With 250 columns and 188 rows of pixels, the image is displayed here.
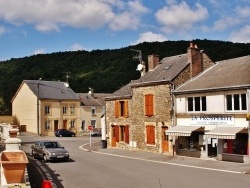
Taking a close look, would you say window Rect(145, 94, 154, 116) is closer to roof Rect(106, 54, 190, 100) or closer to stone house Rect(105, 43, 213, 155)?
stone house Rect(105, 43, 213, 155)

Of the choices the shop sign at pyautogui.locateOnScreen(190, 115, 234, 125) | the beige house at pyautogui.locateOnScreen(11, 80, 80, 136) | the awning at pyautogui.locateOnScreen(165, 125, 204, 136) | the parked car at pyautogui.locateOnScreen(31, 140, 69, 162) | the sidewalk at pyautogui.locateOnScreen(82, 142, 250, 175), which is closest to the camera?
the sidewalk at pyautogui.locateOnScreen(82, 142, 250, 175)

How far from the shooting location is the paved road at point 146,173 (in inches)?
731

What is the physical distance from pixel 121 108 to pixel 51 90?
31.6 metres

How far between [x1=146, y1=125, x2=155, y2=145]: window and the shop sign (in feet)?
16.4

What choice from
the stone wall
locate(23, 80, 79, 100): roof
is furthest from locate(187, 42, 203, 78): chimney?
locate(23, 80, 79, 100): roof

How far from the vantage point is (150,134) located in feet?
112

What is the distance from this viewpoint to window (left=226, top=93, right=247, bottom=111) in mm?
25500

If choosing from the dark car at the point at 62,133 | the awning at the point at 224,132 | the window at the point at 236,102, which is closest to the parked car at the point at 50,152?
the awning at the point at 224,132

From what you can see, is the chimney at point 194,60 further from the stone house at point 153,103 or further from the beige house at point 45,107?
the beige house at point 45,107

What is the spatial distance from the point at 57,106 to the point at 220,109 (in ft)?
144

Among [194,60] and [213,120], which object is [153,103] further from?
[213,120]

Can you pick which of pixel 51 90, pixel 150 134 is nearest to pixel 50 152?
pixel 150 134

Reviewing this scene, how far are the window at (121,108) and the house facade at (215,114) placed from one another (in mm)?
7572

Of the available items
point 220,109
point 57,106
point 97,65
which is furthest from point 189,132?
point 97,65
